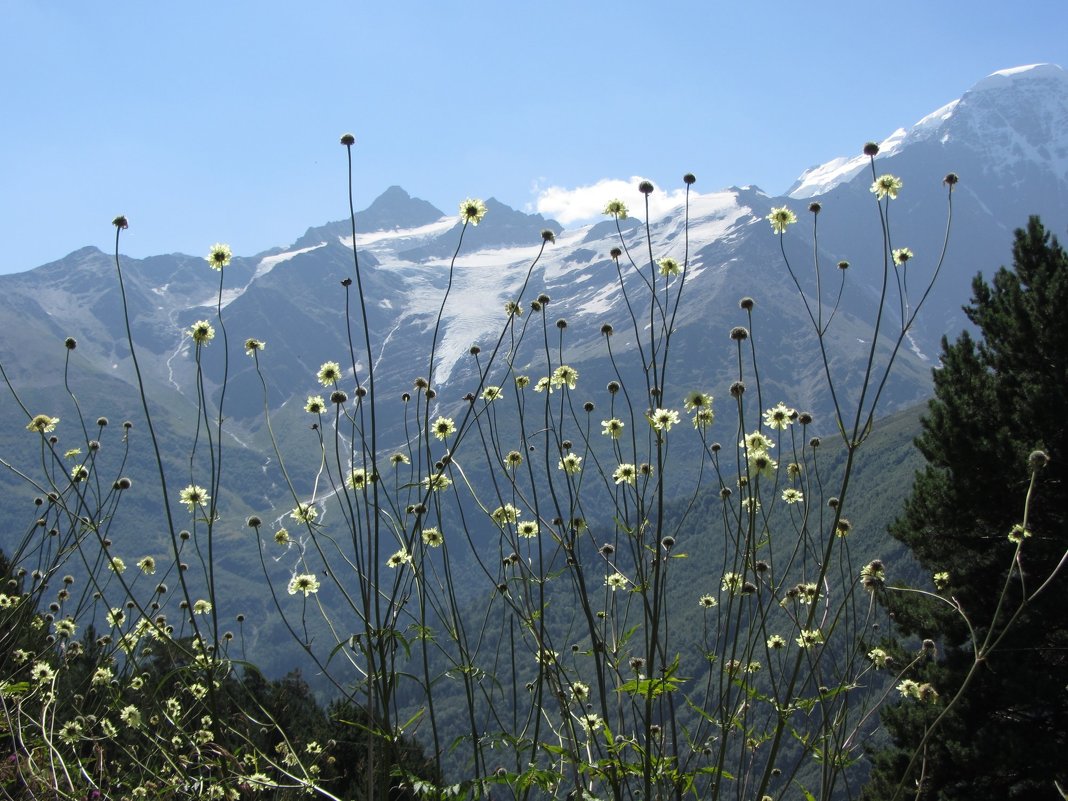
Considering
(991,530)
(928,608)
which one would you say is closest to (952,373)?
(991,530)

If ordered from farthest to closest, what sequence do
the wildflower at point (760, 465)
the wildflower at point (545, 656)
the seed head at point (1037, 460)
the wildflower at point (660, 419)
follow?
1. the wildflower at point (760, 465)
2. the wildflower at point (660, 419)
3. the wildflower at point (545, 656)
4. the seed head at point (1037, 460)

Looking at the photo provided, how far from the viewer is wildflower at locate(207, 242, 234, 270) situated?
204 inches

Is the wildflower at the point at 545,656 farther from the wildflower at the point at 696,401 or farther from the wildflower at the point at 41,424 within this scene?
the wildflower at the point at 41,424

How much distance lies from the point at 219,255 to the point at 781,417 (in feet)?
12.0

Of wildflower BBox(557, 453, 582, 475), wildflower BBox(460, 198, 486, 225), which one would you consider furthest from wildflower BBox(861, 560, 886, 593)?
wildflower BBox(460, 198, 486, 225)

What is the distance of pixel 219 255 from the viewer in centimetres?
525

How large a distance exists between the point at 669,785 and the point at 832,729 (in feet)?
2.49

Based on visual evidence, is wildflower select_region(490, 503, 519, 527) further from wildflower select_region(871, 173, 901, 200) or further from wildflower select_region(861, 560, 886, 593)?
wildflower select_region(871, 173, 901, 200)

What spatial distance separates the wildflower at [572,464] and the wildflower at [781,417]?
1.20 meters

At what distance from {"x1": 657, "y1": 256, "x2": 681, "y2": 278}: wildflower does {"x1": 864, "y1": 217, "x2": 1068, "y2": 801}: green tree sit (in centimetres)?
1454

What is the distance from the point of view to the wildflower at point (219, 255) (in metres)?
5.19

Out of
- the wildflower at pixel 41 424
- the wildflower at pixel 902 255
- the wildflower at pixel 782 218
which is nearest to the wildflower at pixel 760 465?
the wildflower at pixel 902 255

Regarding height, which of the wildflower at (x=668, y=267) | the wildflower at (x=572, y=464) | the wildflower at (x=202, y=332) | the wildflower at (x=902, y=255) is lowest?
the wildflower at (x=572, y=464)

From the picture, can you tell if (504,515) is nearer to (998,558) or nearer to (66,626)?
(66,626)
